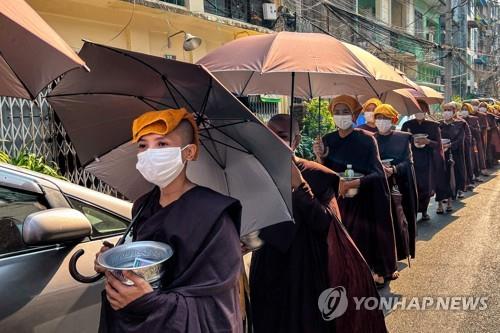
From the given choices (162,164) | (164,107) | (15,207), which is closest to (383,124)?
(164,107)

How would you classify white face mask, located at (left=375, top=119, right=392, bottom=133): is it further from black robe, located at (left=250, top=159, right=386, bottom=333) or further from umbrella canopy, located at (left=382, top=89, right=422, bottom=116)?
black robe, located at (left=250, top=159, right=386, bottom=333)

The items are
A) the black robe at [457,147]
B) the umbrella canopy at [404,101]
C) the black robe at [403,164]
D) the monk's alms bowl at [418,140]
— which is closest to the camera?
the black robe at [403,164]

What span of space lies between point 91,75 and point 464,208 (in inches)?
317

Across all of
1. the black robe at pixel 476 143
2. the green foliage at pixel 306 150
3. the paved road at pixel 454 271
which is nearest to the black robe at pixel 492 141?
the black robe at pixel 476 143

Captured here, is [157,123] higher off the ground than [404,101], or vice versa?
[404,101]

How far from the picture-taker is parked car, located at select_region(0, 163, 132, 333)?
223 cm

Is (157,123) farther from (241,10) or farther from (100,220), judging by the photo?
(241,10)

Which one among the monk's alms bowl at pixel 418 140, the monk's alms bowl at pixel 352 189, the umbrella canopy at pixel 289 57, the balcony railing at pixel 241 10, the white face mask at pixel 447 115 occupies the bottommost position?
the monk's alms bowl at pixel 352 189

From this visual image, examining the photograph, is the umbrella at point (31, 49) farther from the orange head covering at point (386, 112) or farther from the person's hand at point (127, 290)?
the orange head covering at point (386, 112)

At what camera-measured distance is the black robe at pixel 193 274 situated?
1.57 meters

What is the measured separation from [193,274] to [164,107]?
86 cm

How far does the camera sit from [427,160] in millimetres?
7680

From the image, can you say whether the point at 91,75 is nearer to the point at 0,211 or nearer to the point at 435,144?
the point at 0,211

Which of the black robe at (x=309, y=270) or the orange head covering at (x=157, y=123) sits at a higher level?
the orange head covering at (x=157, y=123)
